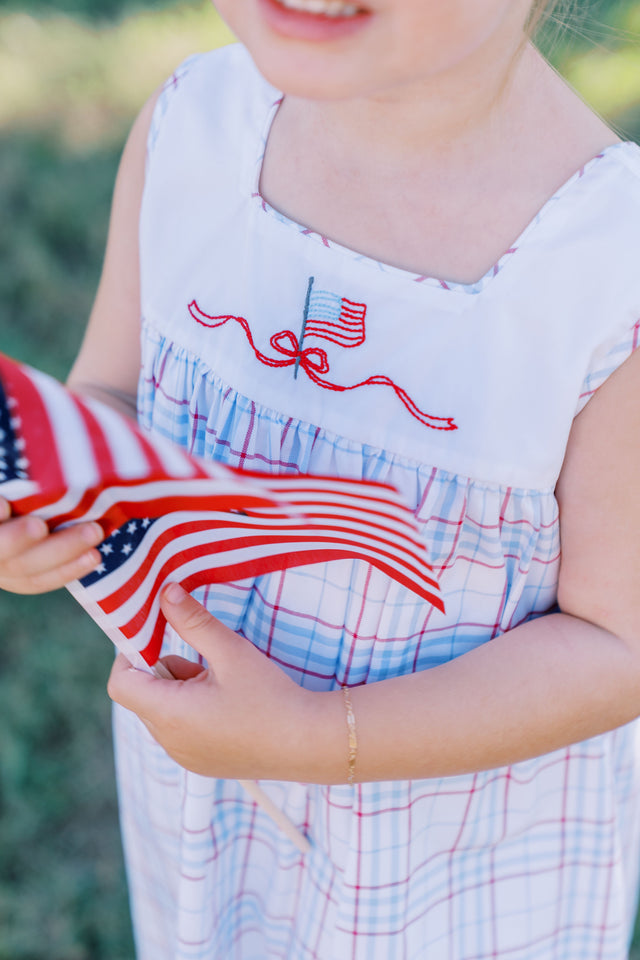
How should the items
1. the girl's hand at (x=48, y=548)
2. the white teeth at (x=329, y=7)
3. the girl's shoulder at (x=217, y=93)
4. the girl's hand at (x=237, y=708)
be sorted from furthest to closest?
the girl's shoulder at (x=217, y=93) < the girl's hand at (x=237, y=708) < the girl's hand at (x=48, y=548) < the white teeth at (x=329, y=7)

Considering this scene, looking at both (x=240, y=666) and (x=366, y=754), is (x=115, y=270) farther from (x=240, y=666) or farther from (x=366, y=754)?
(x=366, y=754)

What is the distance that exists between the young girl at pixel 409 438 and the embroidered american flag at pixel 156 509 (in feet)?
0.12

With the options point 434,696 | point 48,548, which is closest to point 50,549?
point 48,548

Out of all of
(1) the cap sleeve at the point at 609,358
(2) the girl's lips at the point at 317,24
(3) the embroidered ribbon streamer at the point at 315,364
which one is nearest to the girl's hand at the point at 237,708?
(3) the embroidered ribbon streamer at the point at 315,364

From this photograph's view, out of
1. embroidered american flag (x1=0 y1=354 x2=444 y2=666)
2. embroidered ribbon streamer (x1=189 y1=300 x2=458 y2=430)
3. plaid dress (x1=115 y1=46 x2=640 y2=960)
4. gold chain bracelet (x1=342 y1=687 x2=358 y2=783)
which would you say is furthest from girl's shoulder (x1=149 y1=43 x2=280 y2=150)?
gold chain bracelet (x1=342 y1=687 x2=358 y2=783)

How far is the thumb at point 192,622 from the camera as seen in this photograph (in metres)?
0.89

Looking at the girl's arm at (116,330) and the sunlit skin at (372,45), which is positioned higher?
the sunlit skin at (372,45)

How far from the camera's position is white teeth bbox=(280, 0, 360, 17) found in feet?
2.19

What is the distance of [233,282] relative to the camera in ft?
3.10

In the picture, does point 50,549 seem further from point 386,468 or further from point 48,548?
point 386,468

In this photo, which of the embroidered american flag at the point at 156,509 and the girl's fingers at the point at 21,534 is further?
the girl's fingers at the point at 21,534

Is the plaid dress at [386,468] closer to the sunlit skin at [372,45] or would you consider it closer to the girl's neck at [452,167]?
the girl's neck at [452,167]

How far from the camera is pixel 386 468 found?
0.89 metres

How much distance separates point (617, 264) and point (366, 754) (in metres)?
0.51
